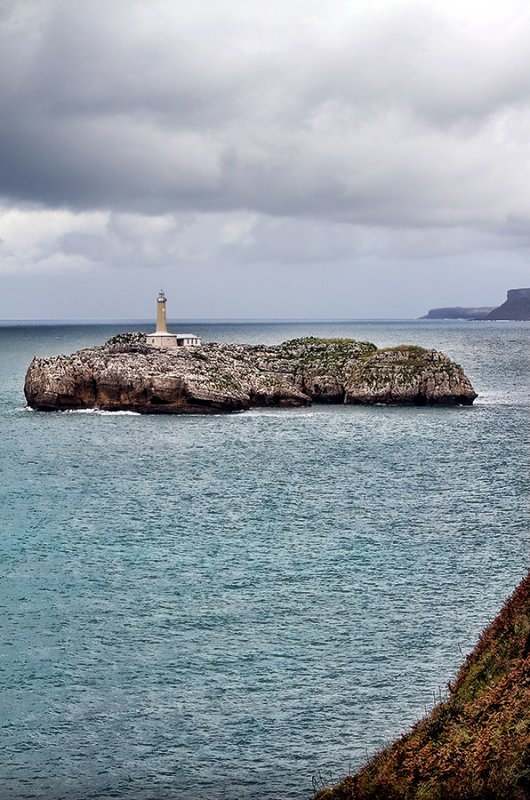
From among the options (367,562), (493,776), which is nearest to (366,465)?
(367,562)

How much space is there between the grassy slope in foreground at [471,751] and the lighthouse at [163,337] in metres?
121

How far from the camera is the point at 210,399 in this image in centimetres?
11288

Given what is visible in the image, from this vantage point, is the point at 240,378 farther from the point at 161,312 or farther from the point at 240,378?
the point at 161,312

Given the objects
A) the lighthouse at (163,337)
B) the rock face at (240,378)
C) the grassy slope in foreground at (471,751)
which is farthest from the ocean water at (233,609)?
the lighthouse at (163,337)

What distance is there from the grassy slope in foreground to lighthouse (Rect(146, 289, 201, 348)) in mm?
120933

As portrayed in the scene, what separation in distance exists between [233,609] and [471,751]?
789 inches

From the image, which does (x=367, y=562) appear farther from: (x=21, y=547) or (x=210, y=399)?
(x=210, y=399)

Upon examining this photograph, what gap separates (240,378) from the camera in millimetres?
120125

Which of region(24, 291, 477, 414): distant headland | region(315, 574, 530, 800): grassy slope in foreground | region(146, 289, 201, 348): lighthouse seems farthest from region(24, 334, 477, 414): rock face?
region(315, 574, 530, 800): grassy slope in foreground

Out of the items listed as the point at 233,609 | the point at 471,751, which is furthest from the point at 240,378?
the point at 471,751

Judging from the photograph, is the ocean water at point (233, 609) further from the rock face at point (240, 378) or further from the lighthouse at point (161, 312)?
the lighthouse at point (161, 312)

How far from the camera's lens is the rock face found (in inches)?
4424

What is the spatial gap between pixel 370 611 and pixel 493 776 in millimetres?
20112

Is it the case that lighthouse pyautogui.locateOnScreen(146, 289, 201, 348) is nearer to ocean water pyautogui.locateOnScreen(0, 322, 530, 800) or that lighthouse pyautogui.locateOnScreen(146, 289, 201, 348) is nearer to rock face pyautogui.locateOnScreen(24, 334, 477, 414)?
rock face pyautogui.locateOnScreen(24, 334, 477, 414)
